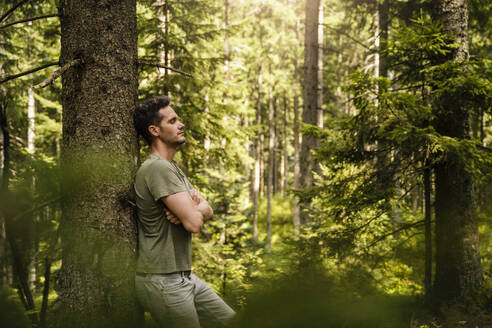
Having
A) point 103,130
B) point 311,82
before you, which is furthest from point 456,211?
point 311,82

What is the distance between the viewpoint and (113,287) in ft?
7.05

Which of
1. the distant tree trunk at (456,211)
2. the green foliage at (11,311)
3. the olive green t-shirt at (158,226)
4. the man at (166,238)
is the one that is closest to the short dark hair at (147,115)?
the man at (166,238)

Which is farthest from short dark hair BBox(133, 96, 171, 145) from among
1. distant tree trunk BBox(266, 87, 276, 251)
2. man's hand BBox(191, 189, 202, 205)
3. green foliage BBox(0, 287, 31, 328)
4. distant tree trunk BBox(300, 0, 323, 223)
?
distant tree trunk BBox(266, 87, 276, 251)

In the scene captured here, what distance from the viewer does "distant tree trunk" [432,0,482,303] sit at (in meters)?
5.43

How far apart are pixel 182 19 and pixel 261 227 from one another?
17.3 meters

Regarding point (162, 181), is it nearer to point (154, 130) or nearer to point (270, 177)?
point (154, 130)

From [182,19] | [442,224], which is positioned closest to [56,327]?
[442,224]

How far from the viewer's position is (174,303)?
2178 mm

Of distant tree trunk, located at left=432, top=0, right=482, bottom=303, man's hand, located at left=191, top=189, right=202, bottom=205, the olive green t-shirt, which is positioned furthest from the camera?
distant tree trunk, located at left=432, top=0, right=482, bottom=303

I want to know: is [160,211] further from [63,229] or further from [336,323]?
[336,323]

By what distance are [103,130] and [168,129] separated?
1.46 feet

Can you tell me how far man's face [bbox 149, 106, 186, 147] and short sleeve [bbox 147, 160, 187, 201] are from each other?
268 mm

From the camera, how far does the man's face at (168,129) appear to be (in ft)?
8.18

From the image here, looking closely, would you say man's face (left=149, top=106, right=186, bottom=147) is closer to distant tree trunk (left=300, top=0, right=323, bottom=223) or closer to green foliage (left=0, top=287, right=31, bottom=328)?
green foliage (left=0, top=287, right=31, bottom=328)
